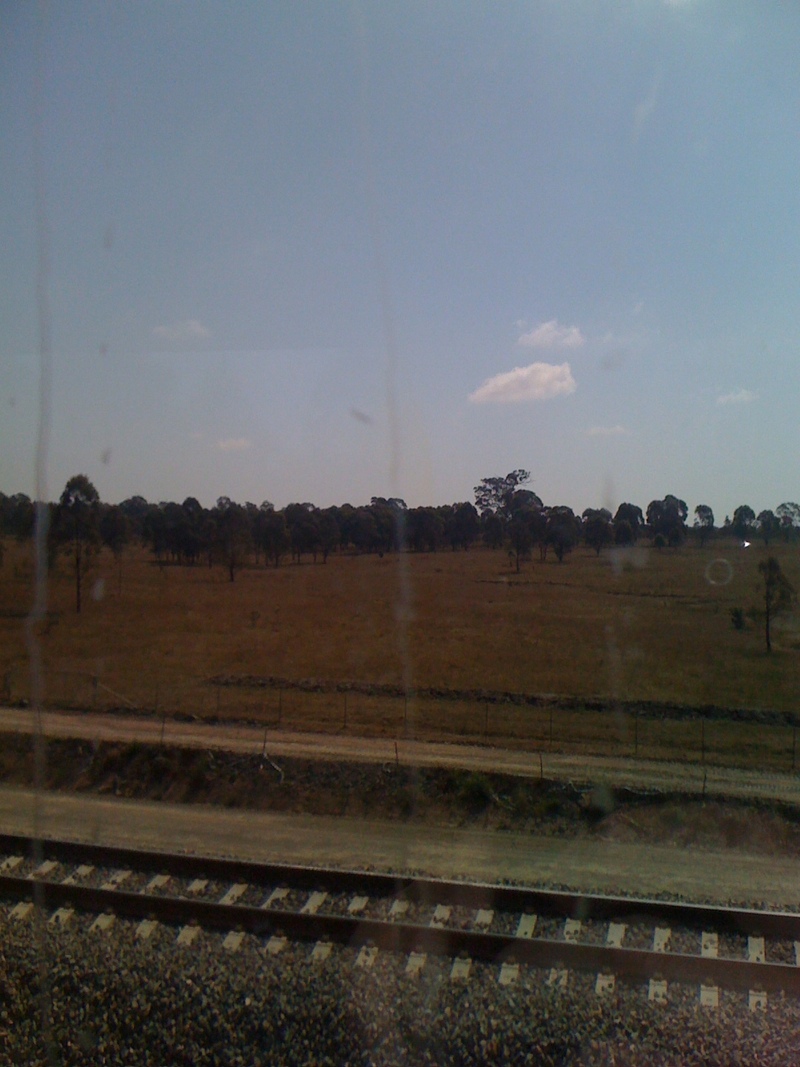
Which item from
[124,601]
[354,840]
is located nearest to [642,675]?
[354,840]

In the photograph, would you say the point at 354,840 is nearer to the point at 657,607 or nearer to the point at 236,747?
the point at 236,747

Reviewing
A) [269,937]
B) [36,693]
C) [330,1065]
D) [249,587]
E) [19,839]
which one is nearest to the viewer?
[330,1065]

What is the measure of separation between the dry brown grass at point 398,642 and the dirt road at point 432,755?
48.6 inches

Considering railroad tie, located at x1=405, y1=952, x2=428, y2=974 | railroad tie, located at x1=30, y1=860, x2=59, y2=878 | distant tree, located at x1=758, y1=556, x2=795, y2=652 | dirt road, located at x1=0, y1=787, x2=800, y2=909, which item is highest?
distant tree, located at x1=758, y1=556, x2=795, y2=652

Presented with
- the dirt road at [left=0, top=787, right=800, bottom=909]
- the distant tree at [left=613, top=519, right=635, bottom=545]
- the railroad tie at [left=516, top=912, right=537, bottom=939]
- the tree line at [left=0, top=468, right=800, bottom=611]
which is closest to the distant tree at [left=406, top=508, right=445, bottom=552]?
the tree line at [left=0, top=468, right=800, bottom=611]

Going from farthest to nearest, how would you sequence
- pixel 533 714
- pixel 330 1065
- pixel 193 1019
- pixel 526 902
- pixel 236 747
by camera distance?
pixel 533 714
pixel 236 747
pixel 526 902
pixel 193 1019
pixel 330 1065

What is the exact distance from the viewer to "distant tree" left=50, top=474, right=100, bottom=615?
27422 mm

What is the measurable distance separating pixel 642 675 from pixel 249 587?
23112 mm

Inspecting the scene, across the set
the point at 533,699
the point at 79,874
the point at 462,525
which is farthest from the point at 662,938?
the point at 462,525

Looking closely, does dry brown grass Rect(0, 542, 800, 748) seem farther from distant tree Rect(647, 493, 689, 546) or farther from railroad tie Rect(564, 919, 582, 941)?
distant tree Rect(647, 493, 689, 546)

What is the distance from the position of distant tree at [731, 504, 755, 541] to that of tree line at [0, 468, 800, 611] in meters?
0.08

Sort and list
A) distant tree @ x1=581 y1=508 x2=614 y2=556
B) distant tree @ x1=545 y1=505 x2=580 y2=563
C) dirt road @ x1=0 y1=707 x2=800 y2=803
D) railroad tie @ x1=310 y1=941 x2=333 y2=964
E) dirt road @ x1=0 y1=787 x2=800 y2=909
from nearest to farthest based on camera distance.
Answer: railroad tie @ x1=310 y1=941 x2=333 y2=964
dirt road @ x1=0 y1=787 x2=800 y2=909
dirt road @ x1=0 y1=707 x2=800 y2=803
distant tree @ x1=545 y1=505 x2=580 y2=563
distant tree @ x1=581 y1=508 x2=614 y2=556

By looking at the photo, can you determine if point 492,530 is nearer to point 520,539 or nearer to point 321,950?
point 520,539

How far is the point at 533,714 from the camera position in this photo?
1599 centimetres
